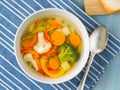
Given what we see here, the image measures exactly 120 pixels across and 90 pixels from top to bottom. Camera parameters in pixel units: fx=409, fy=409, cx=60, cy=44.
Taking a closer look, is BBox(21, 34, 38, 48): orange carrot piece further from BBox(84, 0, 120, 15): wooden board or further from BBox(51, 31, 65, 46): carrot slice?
BBox(84, 0, 120, 15): wooden board

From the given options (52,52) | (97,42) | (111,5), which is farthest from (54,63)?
(111,5)

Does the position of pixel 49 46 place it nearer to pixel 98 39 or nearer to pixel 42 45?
pixel 42 45

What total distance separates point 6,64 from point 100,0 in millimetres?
354

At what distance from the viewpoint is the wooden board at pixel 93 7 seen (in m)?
1.27

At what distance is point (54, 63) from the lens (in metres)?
1.23

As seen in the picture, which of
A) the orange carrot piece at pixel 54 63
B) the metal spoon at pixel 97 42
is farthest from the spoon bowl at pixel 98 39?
the orange carrot piece at pixel 54 63

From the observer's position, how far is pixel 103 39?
1.26 meters

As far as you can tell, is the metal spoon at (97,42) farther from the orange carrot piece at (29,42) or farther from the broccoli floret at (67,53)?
the orange carrot piece at (29,42)

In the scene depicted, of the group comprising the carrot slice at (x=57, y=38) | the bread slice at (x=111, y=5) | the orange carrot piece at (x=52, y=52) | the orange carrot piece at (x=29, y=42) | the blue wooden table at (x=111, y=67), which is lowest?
the blue wooden table at (x=111, y=67)

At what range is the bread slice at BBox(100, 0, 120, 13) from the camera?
1.27m

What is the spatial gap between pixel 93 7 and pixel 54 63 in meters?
0.22

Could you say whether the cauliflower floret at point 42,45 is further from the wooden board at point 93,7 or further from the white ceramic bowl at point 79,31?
the wooden board at point 93,7

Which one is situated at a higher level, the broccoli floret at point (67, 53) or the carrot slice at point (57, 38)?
the carrot slice at point (57, 38)

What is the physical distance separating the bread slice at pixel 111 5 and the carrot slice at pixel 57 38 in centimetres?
17
